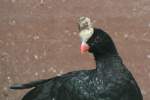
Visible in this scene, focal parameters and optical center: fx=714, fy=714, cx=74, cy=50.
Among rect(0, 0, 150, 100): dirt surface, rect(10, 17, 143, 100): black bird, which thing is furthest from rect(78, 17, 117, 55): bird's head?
rect(0, 0, 150, 100): dirt surface

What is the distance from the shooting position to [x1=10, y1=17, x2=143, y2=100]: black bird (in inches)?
249

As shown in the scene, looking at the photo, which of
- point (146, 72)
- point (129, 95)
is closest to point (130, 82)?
point (129, 95)

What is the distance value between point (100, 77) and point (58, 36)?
8.54ft

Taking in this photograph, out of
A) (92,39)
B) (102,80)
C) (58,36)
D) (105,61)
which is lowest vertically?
(58,36)

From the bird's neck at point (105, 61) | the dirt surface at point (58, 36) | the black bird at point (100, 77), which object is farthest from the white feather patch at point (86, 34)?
the dirt surface at point (58, 36)

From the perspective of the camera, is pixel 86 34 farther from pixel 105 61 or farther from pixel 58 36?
pixel 58 36

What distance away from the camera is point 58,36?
8969 millimetres

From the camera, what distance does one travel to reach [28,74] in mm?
8352

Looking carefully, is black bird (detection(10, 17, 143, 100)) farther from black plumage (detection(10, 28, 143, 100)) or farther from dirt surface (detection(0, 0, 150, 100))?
dirt surface (detection(0, 0, 150, 100))

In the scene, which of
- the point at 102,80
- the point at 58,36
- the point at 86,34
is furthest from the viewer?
the point at 58,36

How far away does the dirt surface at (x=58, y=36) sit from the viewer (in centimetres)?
838

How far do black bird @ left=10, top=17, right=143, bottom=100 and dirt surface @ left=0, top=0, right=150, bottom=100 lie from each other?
60.5 inches

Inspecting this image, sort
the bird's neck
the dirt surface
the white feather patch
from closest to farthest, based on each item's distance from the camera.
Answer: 1. the white feather patch
2. the bird's neck
3. the dirt surface

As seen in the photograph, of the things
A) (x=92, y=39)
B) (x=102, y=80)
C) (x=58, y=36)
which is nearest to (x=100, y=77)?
(x=102, y=80)
